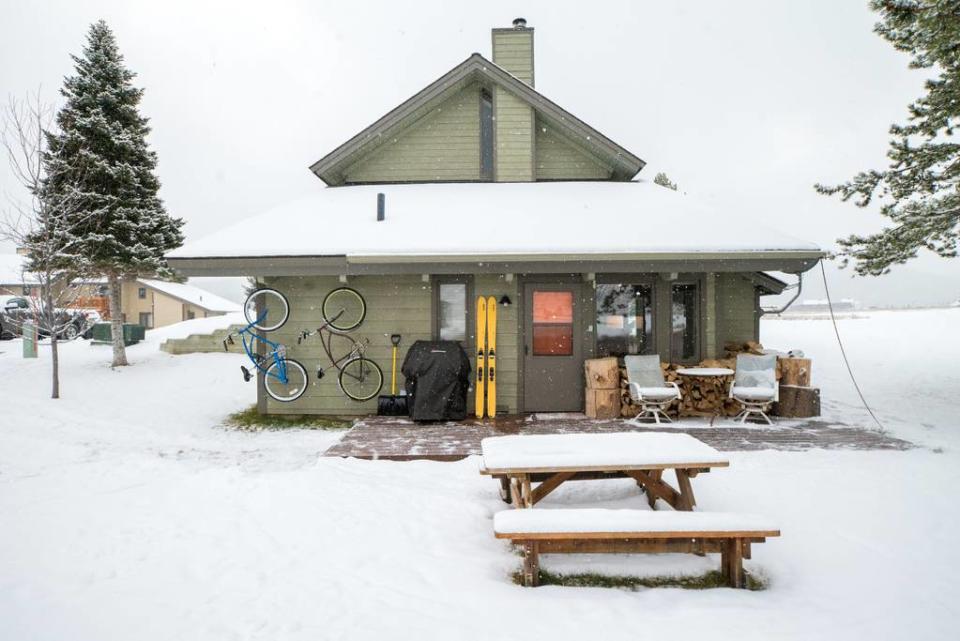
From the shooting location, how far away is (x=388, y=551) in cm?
336

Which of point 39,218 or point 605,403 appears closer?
point 605,403

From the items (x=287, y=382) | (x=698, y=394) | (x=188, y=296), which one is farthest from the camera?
(x=188, y=296)

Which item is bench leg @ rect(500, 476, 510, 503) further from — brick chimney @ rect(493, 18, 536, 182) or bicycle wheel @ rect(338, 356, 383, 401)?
brick chimney @ rect(493, 18, 536, 182)

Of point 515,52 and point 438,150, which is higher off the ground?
point 515,52

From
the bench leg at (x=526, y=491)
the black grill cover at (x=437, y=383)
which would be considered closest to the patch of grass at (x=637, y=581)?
the bench leg at (x=526, y=491)

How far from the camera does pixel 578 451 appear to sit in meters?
3.70

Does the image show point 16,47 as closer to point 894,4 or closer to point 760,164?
point 894,4

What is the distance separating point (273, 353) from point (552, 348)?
451cm

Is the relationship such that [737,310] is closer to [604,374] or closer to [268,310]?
[604,374]

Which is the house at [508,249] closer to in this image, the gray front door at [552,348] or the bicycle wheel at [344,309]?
the gray front door at [552,348]

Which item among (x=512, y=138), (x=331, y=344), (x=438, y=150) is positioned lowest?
(x=331, y=344)

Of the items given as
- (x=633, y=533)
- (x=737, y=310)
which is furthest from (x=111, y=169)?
(x=737, y=310)

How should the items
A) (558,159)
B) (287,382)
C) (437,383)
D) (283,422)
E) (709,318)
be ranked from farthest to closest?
1. (558,159)
2. (287,382)
3. (709,318)
4. (283,422)
5. (437,383)

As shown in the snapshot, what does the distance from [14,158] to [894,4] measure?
15992mm
